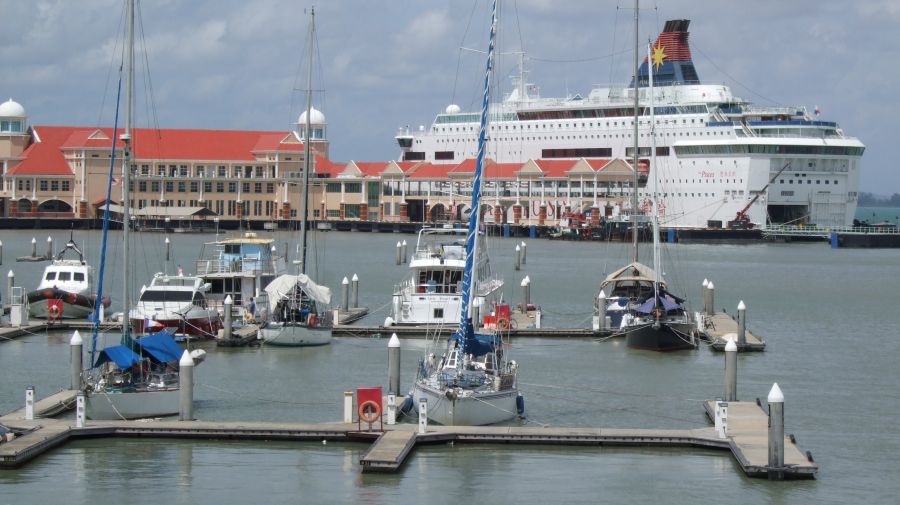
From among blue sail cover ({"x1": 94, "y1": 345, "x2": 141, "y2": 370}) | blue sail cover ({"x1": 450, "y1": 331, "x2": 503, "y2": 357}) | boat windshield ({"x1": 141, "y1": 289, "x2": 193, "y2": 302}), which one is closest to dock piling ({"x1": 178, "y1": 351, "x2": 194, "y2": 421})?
blue sail cover ({"x1": 94, "y1": 345, "x2": 141, "y2": 370})

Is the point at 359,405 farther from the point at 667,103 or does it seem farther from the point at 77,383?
the point at 667,103

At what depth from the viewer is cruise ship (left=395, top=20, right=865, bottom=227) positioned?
9894 cm

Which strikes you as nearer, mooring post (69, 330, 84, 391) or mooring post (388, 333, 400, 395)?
mooring post (69, 330, 84, 391)

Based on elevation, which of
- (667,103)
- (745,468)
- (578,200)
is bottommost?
(745,468)

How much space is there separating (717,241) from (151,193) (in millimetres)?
45740

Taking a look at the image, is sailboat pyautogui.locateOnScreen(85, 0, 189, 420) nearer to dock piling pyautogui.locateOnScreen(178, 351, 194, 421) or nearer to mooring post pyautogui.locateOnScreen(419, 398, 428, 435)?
dock piling pyautogui.locateOnScreen(178, 351, 194, 421)

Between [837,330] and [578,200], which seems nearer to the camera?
[837,330]

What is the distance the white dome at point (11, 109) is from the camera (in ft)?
380

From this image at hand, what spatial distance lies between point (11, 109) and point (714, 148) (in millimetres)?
56292

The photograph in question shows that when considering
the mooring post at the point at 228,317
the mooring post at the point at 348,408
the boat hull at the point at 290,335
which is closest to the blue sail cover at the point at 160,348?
the mooring post at the point at 348,408

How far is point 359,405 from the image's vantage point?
970 inches

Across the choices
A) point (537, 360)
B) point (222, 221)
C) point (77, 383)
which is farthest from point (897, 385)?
point (222, 221)

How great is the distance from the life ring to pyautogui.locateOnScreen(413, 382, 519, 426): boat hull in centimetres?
101

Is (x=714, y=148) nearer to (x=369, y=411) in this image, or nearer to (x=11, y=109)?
(x=11, y=109)
